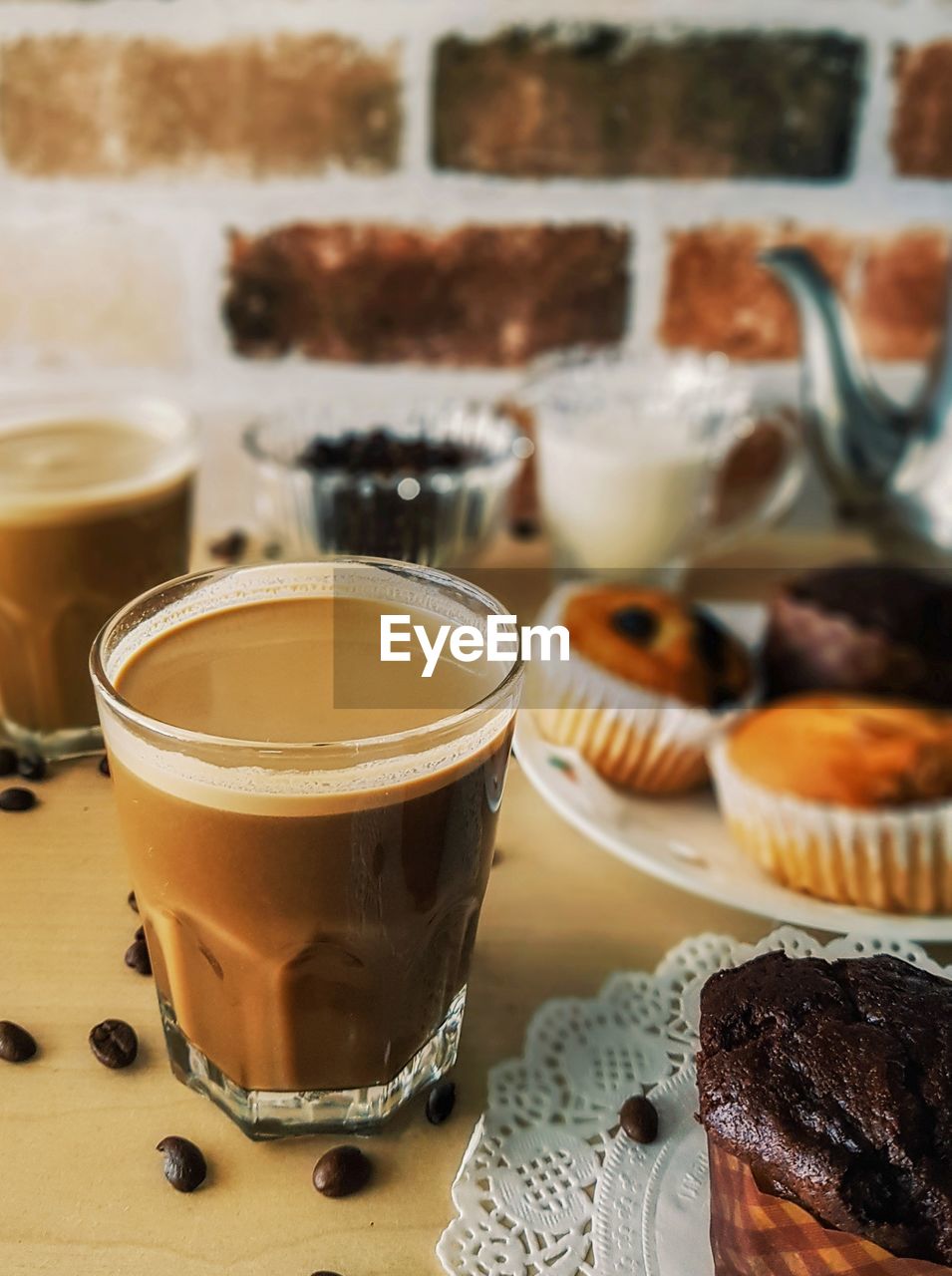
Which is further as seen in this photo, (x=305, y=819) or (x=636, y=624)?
(x=636, y=624)

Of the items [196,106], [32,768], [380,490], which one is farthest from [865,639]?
[196,106]

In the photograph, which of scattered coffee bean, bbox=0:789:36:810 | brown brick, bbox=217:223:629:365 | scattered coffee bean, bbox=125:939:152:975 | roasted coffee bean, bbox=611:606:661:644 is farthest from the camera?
brown brick, bbox=217:223:629:365

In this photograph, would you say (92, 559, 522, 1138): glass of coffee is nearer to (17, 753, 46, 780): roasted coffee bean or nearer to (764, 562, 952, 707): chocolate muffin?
(17, 753, 46, 780): roasted coffee bean

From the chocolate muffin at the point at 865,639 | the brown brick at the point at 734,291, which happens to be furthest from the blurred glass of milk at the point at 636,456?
the chocolate muffin at the point at 865,639

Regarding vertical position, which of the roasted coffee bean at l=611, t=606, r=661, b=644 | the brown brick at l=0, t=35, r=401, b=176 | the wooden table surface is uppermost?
the brown brick at l=0, t=35, r=401, b=176

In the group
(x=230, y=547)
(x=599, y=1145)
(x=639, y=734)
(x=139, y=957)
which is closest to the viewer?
(x=599, y=1145)

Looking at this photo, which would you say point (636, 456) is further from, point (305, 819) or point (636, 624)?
point (305, 819)

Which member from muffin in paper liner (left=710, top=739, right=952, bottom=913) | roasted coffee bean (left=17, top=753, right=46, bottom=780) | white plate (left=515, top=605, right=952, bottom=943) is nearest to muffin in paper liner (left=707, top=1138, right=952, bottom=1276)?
white plate (left=515, top=605, right=952, bottom=943)
